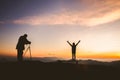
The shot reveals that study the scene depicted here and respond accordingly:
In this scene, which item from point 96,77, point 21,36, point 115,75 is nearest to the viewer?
point 96,77

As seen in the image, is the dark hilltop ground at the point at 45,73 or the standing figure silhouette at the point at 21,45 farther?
the standing figure silhouette at the point at 21,45

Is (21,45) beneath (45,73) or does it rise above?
above

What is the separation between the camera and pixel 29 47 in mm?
25188

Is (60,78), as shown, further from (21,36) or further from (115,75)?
(21,36)

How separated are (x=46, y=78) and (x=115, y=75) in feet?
20.8

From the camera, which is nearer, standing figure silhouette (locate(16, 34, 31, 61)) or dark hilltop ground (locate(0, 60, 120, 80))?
dark hilltop ground (locate(0, 60, 120, 80))

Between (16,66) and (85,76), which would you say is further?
(16,66)

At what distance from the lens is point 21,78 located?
14.8 meters

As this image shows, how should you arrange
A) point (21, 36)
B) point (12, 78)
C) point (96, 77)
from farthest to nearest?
point (21, 36)
point (96, 77)
point (12, 78)

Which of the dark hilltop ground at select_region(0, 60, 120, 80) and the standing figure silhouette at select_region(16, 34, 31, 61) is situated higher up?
the standing figure silhouette at select_region(16, 34, 31, 61)

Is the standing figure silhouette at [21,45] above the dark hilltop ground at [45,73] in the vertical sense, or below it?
above

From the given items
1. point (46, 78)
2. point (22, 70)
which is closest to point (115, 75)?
point (46, 78)

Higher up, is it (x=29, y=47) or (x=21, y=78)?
(x=29, y=47)

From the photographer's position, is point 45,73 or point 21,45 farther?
point 21,45
